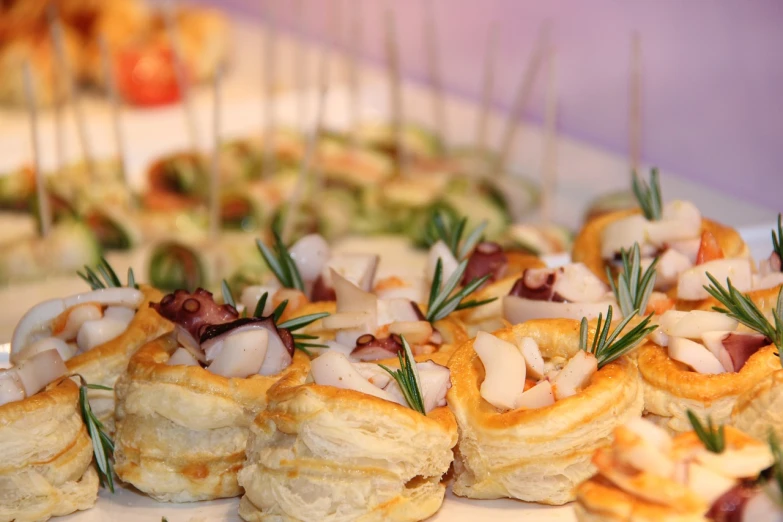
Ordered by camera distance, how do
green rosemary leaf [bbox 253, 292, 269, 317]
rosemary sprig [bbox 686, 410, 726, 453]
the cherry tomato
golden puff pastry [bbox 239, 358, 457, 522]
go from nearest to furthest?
1. rosemary sprig [bbox 686, 410, 726, 453]
2. golden puff pastry [bbox 239, 358, 457, 522]
3. green rosemary leaf [bbox 253, 292, 269, 317]
4. the cherry tomato

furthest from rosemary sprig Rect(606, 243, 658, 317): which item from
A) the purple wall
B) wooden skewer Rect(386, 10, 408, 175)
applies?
wooden skewer Rect(386, 10, 408, 175)

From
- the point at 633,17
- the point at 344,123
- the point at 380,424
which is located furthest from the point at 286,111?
the point at 380,424

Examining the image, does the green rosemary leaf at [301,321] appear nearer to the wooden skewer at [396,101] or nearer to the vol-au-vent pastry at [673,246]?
the vol-au-vent pastry at [673,246]

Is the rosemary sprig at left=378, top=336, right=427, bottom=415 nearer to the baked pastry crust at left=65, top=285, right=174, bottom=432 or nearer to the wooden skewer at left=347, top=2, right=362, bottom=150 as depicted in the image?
the baked pastry crust at left=65, top=285, right=174, bottom=432

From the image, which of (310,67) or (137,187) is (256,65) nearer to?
(310,67)

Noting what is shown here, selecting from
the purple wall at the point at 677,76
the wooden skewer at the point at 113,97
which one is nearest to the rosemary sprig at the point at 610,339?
the purple wall at the point at 677,76

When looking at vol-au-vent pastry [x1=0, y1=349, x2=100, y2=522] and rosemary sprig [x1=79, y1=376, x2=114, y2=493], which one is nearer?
vol-au-vent pastry [x1=0, y1=349, x2=100, y2=522]

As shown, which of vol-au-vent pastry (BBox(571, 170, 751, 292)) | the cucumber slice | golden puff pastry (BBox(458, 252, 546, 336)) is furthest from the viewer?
the cucumber slice
